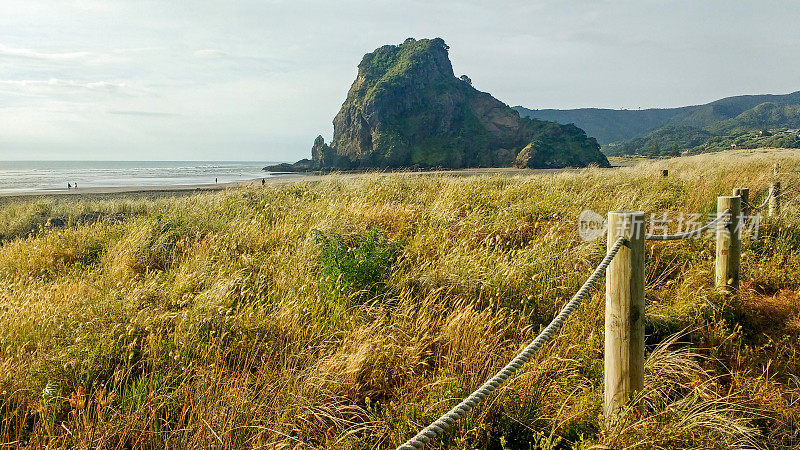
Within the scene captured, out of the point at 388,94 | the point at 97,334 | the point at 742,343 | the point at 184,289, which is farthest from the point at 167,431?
the point at 388,94

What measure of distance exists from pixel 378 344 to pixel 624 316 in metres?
1.69

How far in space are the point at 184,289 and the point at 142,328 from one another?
962 mm

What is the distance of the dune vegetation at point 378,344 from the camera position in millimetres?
2697

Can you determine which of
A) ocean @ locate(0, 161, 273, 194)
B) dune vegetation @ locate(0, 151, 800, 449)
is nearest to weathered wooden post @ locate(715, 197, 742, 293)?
dune vegetation @ locate(0, 151, 800, 449)

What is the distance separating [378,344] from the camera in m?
3.45

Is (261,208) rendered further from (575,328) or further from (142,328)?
(575,328)

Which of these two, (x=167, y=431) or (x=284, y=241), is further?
(x=284, y=241)

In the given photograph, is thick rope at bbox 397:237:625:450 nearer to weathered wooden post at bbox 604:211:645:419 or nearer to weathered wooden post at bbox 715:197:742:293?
weathered wooden post at bbox 604:211:645:419

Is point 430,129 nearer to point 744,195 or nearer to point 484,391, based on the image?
point 744,195

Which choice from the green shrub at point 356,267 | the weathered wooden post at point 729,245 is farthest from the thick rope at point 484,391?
the weathered wooden post at point 729,245

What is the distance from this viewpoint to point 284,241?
672 cm

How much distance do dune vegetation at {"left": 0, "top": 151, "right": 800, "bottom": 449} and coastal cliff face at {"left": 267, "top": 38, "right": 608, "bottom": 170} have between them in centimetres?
8379

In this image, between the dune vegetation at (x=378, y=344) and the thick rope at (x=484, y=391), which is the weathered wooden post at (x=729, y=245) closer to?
the dune vegetation at (x=378, y=344)

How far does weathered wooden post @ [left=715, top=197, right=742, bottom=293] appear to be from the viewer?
15.9ft
